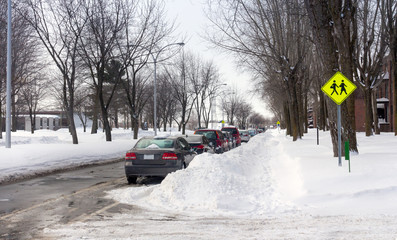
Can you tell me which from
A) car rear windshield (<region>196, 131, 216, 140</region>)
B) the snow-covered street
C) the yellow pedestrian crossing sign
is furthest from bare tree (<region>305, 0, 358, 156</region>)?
car rear windshield (<region>196, 131, 216, 140</region>)

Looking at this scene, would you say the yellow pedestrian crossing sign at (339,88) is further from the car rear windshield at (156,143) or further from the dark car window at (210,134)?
the dark car window at (210,134)

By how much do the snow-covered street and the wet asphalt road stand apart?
1.53 meters

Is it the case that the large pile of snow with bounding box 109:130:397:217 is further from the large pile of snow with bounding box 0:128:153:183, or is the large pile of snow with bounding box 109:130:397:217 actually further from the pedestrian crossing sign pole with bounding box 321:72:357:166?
the large pile of snow with bounding box 0:128:153:183

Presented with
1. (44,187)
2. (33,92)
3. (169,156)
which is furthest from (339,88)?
(33,92)

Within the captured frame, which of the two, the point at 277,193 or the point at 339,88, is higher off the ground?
the point at 339,88

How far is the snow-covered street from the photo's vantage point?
5.95 meters

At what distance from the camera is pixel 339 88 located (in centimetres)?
1110

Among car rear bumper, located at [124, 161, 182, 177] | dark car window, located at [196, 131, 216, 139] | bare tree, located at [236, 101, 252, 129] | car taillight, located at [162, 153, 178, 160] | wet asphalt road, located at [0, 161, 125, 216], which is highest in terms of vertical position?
bare tree, located at [236, 101, 252, 129]

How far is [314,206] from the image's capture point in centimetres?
783

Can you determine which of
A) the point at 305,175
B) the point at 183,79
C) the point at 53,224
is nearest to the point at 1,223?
the point at 53,224

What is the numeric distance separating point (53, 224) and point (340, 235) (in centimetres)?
442

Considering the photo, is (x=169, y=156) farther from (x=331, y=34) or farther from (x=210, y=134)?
(x=210, y=134)

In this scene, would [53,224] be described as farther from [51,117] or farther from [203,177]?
[51,117]

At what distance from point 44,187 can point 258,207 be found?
254 inches
